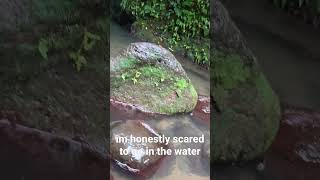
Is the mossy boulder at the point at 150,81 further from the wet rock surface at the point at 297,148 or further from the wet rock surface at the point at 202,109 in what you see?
the wet rock surface at the point at 297,148

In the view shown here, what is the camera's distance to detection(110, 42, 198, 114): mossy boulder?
2.85 meters

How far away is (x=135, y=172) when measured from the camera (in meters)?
2.88

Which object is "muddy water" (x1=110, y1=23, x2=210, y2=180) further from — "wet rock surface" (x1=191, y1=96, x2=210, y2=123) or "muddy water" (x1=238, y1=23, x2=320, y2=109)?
"muddy water" (x1=238, y1=23, x2=320, y2=109)

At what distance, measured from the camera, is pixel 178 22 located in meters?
2.88

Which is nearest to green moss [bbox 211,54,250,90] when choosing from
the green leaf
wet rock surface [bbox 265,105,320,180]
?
wet rock surface [bbox 265,105,320,180]

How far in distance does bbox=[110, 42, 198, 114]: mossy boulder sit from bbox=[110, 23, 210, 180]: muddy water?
0.03 metres

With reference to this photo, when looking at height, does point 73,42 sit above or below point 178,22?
below

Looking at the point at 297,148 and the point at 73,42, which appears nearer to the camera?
the point at 73,42

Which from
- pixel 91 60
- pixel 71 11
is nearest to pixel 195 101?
pixel 91 60

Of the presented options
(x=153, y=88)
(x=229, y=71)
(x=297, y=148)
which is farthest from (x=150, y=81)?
(x=297, y=148)

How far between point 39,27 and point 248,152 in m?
1.16

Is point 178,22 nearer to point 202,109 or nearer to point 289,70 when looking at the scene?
point 202,109

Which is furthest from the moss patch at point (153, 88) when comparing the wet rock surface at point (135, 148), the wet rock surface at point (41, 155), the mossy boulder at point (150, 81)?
the wet rock surface at point (41, 155)

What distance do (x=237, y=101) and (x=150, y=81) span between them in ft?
1.45
